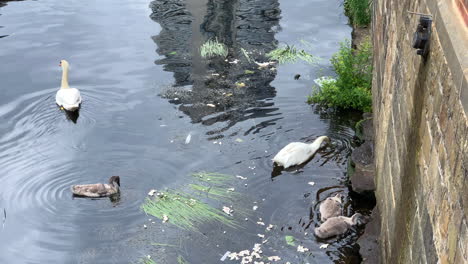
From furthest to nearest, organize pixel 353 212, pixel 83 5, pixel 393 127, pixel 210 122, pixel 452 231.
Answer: pixel 83 5 → pixel 210 122 → pixel 353 212 → pixel 393 127 → pixel 452 231

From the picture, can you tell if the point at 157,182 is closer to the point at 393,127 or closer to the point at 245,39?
the point at 393,127

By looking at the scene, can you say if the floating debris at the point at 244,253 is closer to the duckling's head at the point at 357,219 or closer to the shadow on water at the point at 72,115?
the duckling's head at the point at 357,219

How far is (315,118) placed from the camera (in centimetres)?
1246

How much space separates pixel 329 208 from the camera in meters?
9.25

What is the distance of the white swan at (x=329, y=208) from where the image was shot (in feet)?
30.1

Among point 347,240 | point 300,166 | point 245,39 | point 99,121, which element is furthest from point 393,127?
point 245,39

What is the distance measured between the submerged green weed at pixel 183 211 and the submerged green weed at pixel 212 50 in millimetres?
5897

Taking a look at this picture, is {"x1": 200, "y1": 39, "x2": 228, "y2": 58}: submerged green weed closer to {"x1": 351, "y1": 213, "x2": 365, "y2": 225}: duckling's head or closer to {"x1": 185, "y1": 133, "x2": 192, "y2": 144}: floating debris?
{"x1": 185, "y1": 133, "x2": 192, "y2": 144}: floating debris

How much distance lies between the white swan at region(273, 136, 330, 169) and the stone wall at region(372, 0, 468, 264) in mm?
2148

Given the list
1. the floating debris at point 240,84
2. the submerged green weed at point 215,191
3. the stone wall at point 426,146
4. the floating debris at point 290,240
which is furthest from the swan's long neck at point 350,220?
the floating debris at point 240,84

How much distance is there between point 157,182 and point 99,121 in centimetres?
273

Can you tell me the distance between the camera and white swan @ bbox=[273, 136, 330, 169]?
415 inches

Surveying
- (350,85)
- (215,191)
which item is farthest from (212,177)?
(350,85)

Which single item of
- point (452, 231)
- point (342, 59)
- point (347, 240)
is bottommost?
point (347, 240)
